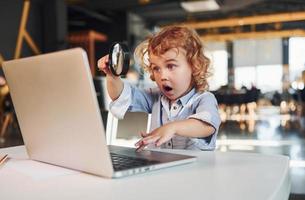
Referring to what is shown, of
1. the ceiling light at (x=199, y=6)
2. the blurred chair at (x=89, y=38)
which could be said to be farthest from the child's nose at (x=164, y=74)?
the blurred chair at (x=89, y=38)

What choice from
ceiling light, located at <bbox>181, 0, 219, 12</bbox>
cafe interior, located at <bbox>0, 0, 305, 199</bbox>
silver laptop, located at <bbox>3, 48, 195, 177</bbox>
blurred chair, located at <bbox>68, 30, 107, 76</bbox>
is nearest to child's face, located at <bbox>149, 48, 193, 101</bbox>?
silver laptop, located at <bbox>3, 48, 195, 177</bbox>

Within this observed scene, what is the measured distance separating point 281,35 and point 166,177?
5.99 meters

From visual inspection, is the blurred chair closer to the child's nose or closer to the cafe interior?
the cafe interior

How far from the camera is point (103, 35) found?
1030 centimetres

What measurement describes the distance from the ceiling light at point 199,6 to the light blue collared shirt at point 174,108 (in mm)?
5711

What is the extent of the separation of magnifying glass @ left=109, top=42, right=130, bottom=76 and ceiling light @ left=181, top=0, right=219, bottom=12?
19.7 feet

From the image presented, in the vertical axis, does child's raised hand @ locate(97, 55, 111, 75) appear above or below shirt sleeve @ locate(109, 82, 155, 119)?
above

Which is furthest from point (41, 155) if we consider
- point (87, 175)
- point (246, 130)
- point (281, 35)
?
point (281, 35)

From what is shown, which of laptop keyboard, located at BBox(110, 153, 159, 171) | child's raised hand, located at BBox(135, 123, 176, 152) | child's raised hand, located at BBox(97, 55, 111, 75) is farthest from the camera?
child's raised hand, located at BBox(97, 55, 111, 75)

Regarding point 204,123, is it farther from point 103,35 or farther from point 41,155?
point 103,35

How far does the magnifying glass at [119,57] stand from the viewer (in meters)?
0.79

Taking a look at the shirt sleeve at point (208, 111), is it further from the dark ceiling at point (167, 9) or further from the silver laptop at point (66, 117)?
the dark ceiling at point (167, 9)

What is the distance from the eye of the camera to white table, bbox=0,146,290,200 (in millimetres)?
504

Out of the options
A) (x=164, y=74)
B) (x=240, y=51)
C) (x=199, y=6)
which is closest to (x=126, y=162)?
(x=164, y=74)
